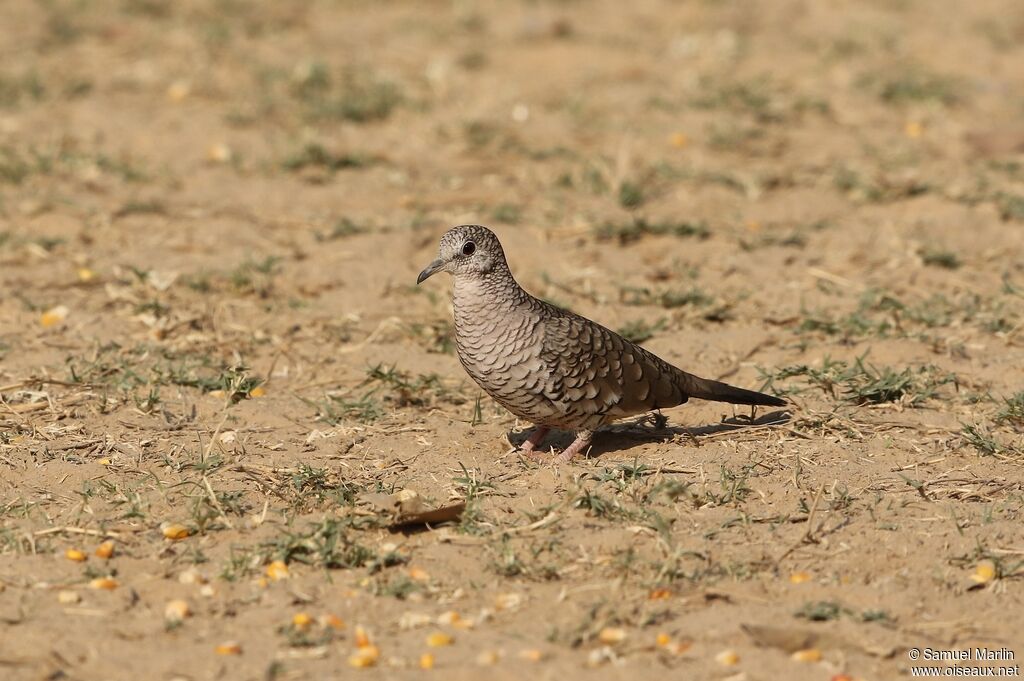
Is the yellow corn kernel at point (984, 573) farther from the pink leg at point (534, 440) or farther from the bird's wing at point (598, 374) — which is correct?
the pink leg at point (534, 440)

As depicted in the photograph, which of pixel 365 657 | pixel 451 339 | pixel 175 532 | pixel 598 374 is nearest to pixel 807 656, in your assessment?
pixel 365 657

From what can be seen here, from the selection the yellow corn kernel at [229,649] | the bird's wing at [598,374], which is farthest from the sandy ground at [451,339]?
the bird's wing at [598,374]

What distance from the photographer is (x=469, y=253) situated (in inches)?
216

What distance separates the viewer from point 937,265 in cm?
775

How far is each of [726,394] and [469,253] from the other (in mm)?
1205

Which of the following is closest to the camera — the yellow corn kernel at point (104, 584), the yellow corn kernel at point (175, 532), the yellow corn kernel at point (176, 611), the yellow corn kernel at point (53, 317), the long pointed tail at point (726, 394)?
the yellow corn kernel at point (176, 611)

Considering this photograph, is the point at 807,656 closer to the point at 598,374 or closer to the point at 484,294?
the point at 598,374

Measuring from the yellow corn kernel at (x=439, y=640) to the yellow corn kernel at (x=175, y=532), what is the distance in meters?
1.07

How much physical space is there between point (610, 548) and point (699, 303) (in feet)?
9.22

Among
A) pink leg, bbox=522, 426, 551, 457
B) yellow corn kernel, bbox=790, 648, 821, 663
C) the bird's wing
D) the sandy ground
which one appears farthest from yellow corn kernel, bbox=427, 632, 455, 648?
pink leg, bbox=522, 426, 551, 457

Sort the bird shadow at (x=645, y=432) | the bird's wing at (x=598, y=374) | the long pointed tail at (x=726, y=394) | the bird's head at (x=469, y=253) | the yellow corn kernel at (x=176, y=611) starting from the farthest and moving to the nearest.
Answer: the bird shadow at (x=645, y=432) < the long pointed tail at (x=726, y=394) < the bird's head at (x=469, y=253) < the bird's wing at (x=598, y=374) < the yellow corn kernel at (x=176, y=611)

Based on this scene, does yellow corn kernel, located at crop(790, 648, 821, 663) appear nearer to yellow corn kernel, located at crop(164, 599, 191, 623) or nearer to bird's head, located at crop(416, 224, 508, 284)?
yellow corn kernel, located at crop(164, 599, 191, 623)

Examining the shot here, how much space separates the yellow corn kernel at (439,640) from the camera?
4074 mm

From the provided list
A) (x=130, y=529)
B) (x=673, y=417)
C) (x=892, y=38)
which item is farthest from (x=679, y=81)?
(x=130, y=529)
